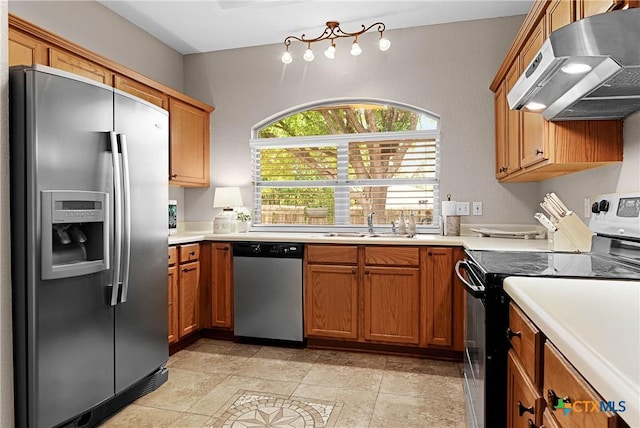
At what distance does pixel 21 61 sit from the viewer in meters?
2.38

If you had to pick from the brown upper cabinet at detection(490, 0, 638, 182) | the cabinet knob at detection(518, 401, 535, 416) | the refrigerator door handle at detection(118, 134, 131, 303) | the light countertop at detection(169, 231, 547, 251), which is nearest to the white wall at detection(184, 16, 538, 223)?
the light countertop at detection(169, 231, 547, 251)

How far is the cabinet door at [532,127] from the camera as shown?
7.28 ft

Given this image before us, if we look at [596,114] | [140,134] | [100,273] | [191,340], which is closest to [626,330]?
[596,114]

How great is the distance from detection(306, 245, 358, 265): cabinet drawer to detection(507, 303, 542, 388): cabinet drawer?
181 cm

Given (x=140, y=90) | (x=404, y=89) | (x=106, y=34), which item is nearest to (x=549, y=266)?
(x=404, y=89)

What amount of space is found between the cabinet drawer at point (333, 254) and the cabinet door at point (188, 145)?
140cm

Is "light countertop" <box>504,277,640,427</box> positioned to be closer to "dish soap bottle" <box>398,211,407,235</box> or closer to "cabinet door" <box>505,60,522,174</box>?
"cabinet door" <box>505,60,522,174</box>

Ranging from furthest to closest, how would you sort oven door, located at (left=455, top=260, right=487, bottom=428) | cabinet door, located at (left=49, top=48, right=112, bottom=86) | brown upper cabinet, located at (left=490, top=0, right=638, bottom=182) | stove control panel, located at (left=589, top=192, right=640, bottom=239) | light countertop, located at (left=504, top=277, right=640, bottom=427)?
1. cabinet door, located at (left=49, top=48, right=112, bottom=86)
2. brown upper cabinet, located at (left=490, top=0, right=638, bottom=182)
3. stove control panel, located at (left=589, top=192, right=640, bottom=239)
4. oven door, located at (left=455, top=260, right=487, bottom=428)
5. light countertop, located at (left=504, top=277, right=640, bottom=427)

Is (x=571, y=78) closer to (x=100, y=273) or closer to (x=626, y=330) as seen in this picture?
(x=626, y=330)

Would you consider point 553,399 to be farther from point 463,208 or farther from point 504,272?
point 463,208

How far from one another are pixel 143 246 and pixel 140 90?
151 centimetres

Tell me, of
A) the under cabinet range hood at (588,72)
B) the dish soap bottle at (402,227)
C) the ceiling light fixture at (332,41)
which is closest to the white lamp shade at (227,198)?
the ceiling light fixture at (332,41)

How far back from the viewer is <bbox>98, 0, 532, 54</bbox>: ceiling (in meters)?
3.29

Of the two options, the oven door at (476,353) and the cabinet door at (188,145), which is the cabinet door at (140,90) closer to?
the cabinet door at (188,145)
